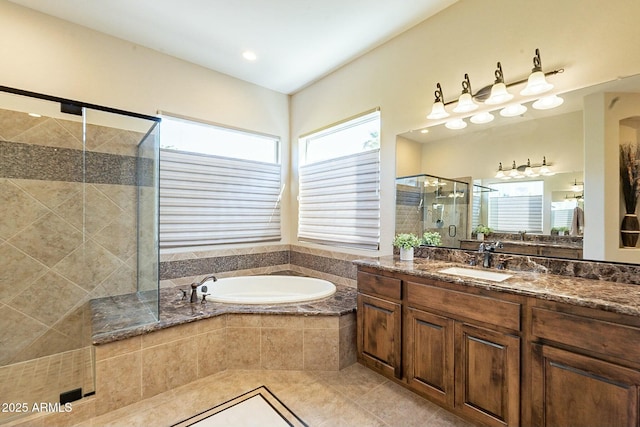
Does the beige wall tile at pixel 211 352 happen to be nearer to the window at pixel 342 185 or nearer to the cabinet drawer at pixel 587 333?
the window at pixel 342 185

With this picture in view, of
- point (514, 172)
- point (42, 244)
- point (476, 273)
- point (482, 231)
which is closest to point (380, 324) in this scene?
point (476, 273)

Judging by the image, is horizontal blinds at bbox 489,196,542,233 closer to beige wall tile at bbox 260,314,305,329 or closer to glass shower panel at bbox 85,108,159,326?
beige wall tile at bbox 260,314,305,329

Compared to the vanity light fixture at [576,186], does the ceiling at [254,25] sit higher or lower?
higher

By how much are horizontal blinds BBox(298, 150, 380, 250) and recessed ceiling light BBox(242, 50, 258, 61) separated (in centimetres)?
138

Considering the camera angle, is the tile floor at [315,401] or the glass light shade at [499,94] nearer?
the tile floor at [315,401]

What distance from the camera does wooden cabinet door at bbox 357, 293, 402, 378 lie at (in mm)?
2104

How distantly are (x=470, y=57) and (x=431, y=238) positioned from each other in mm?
1511

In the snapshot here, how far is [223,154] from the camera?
350cm

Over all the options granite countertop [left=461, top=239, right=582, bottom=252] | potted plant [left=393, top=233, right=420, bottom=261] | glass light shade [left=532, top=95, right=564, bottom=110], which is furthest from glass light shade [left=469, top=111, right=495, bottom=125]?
potted plant [left=393, top=233, right=420, bottom=261]

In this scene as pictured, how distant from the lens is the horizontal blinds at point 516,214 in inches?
79.9

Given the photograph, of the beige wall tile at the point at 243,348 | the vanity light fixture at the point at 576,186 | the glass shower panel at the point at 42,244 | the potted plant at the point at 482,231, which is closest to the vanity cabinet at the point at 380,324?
the potted plant at the point at 482,231

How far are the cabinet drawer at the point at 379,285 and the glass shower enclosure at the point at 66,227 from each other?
5.51 feet

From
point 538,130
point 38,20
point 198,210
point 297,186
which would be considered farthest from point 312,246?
point 38,20

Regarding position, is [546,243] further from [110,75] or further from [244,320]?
[110,75]
